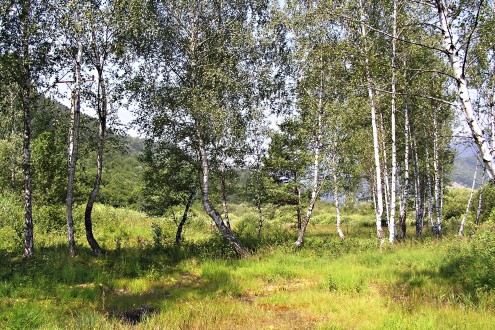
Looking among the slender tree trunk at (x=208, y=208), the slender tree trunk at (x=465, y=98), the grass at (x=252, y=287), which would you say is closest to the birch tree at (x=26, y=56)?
the grass at (x=252, y=287)

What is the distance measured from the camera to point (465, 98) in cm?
569

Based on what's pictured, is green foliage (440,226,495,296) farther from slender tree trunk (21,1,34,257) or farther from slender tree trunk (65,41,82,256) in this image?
slender tree trunk (21,1,34,257)

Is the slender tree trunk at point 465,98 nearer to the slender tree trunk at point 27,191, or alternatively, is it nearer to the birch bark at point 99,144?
the birch bark at point 99,144

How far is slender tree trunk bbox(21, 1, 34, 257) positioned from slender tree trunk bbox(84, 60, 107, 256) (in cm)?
198

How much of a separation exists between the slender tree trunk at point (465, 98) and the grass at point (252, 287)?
302 cm

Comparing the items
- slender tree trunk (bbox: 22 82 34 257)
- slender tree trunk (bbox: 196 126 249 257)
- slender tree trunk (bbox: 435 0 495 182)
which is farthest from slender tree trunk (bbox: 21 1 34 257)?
slender tree trunk (bbox: 435 0 495 182)

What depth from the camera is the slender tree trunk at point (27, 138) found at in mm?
11859

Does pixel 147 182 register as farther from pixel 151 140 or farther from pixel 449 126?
pixel 449 126

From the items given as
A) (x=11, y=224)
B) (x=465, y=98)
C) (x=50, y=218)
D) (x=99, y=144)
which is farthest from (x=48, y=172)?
(x=465, y=98)

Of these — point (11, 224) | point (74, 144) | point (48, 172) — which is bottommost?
point (11, 224)

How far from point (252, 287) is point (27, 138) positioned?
9.46 meters

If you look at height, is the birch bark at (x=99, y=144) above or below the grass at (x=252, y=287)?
above

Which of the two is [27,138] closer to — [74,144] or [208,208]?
[74,144]

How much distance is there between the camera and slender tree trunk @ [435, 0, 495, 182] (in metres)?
5.38
